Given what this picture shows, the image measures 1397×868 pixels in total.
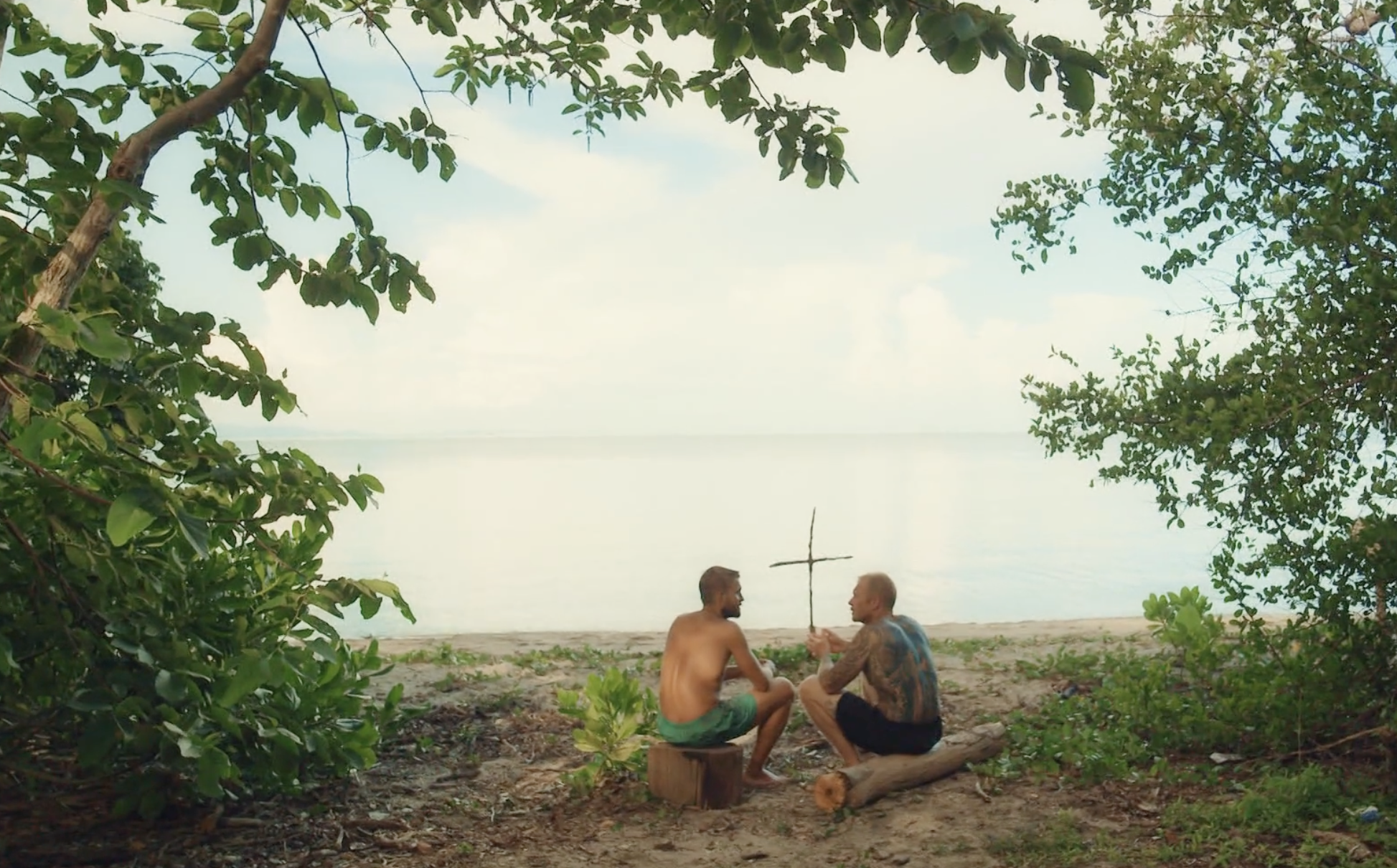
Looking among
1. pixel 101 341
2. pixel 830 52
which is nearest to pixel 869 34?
pixel 830 52

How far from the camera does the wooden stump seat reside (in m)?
7.60

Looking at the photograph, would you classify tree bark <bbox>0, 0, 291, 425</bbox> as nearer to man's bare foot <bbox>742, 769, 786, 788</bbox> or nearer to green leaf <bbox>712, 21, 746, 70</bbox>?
green leaf <bbox>712, 21, 746, 70</bbox>

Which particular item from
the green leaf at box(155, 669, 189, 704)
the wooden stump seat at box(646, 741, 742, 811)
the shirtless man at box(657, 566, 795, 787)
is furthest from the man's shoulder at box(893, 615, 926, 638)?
the green leaf at box(155, 669, 189, 704)

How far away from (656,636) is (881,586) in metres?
6.14

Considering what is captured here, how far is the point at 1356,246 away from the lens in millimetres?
7277

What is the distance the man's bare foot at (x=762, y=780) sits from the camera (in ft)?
26.7

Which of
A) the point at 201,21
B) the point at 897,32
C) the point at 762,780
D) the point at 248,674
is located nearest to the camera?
the point at 897,32

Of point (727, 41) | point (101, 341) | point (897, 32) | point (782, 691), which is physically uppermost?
point (727, 41)

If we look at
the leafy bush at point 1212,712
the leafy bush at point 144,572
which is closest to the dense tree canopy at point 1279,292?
the leafy bush at point 1212,712

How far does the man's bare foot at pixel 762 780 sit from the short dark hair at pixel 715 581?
1.35 meters

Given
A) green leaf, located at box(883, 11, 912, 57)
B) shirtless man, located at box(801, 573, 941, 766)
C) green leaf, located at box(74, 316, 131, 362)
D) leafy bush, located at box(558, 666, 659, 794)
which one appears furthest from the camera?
leafy bush, located at box(558, 666, 659, 794)

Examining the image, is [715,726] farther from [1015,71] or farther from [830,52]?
[1015,71]

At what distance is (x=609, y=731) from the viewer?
802 centimetres

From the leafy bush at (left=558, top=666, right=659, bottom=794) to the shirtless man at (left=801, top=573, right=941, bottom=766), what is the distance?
4.18 ft
